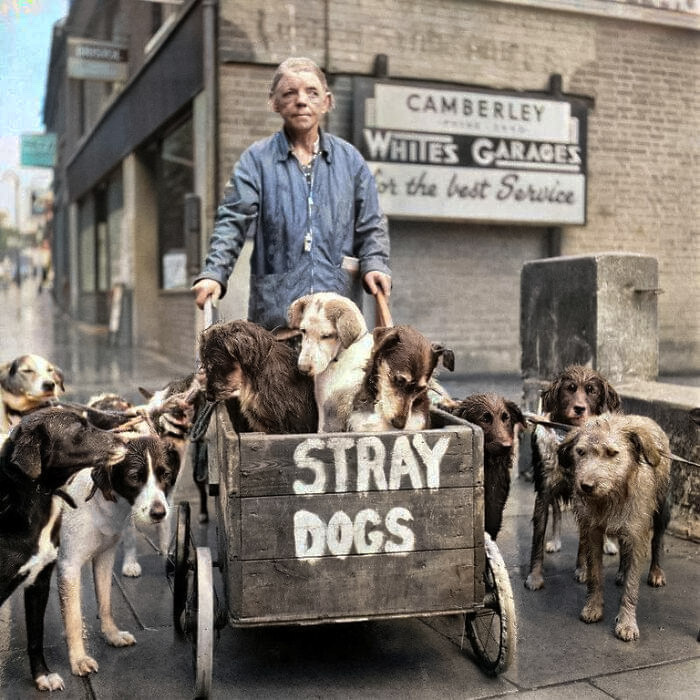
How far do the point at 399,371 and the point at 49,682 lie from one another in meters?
1.86

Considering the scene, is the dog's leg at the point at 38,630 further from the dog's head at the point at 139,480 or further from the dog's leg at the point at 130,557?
the dog's leg at the point at 130,557

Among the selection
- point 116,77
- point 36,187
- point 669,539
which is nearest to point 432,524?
point 669,539

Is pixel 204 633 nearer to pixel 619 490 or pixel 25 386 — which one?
pixel 619 490

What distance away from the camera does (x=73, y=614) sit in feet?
11.0

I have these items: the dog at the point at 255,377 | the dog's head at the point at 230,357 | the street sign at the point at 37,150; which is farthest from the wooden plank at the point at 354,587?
the street sign at the point at 37,150

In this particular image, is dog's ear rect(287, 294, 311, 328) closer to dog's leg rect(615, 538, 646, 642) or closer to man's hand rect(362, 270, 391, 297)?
man's hand rect(362, 270, 391, 297)

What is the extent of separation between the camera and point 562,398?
13.9 feet

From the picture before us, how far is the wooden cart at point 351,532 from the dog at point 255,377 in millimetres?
297

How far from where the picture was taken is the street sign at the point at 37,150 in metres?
27.4

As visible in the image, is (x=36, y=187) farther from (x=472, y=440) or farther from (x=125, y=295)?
(x=472, y=440)

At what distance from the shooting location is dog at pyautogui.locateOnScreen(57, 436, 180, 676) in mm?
3342

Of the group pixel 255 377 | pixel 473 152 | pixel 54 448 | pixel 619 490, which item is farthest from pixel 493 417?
pixel 473 152

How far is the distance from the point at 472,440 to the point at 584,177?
9802 mm

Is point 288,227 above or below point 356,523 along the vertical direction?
above
